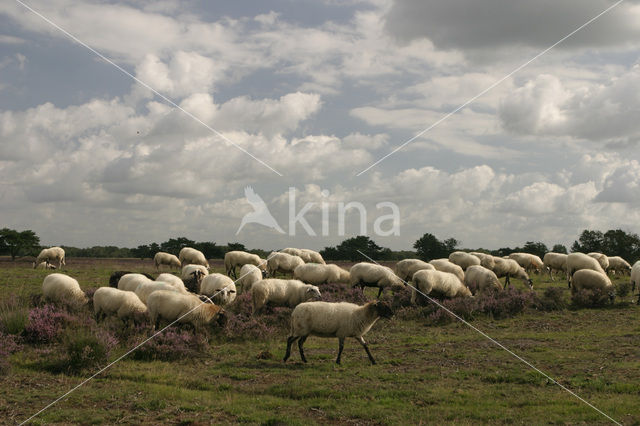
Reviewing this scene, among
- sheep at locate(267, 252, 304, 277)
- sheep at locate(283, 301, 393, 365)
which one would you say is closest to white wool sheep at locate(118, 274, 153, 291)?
sheep at locate(283, 301, 393, 365)

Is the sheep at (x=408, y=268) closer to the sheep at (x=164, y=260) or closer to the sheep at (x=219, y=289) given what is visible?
the sheep at (x=219, y=289)

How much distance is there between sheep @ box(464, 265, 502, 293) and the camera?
1057 inches

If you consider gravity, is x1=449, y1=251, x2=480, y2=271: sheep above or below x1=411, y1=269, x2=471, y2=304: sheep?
above

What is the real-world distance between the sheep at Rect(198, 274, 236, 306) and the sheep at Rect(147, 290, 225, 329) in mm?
4609

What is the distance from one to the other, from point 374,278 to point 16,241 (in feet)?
199

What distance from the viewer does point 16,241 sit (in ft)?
223

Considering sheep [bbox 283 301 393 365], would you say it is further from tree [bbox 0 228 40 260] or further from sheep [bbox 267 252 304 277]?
tree [bbox 0 228 40 260]

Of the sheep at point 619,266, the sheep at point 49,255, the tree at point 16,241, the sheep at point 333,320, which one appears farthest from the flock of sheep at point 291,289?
the tree at point 16,241

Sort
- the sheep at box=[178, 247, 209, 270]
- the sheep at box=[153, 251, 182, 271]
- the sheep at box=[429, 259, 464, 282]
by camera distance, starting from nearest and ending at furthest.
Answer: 1. the sheep at box=[429, 259, 464, 282]
2. the sheep at box=[178, 247, 209, 270]
3. the sheep at box=[153, 251, 182, 271]

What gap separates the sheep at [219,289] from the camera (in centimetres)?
2233

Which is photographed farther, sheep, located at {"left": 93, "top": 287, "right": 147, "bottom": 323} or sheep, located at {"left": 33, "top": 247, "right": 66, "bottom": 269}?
sheep, located at {"left": 33, "top": 247, "right": 66, "bottom": 269}

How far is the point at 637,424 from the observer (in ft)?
30.1

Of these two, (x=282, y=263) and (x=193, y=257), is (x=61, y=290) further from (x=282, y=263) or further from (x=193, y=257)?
(x=193, y=257)

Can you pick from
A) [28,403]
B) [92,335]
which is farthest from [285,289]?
[28,403]
